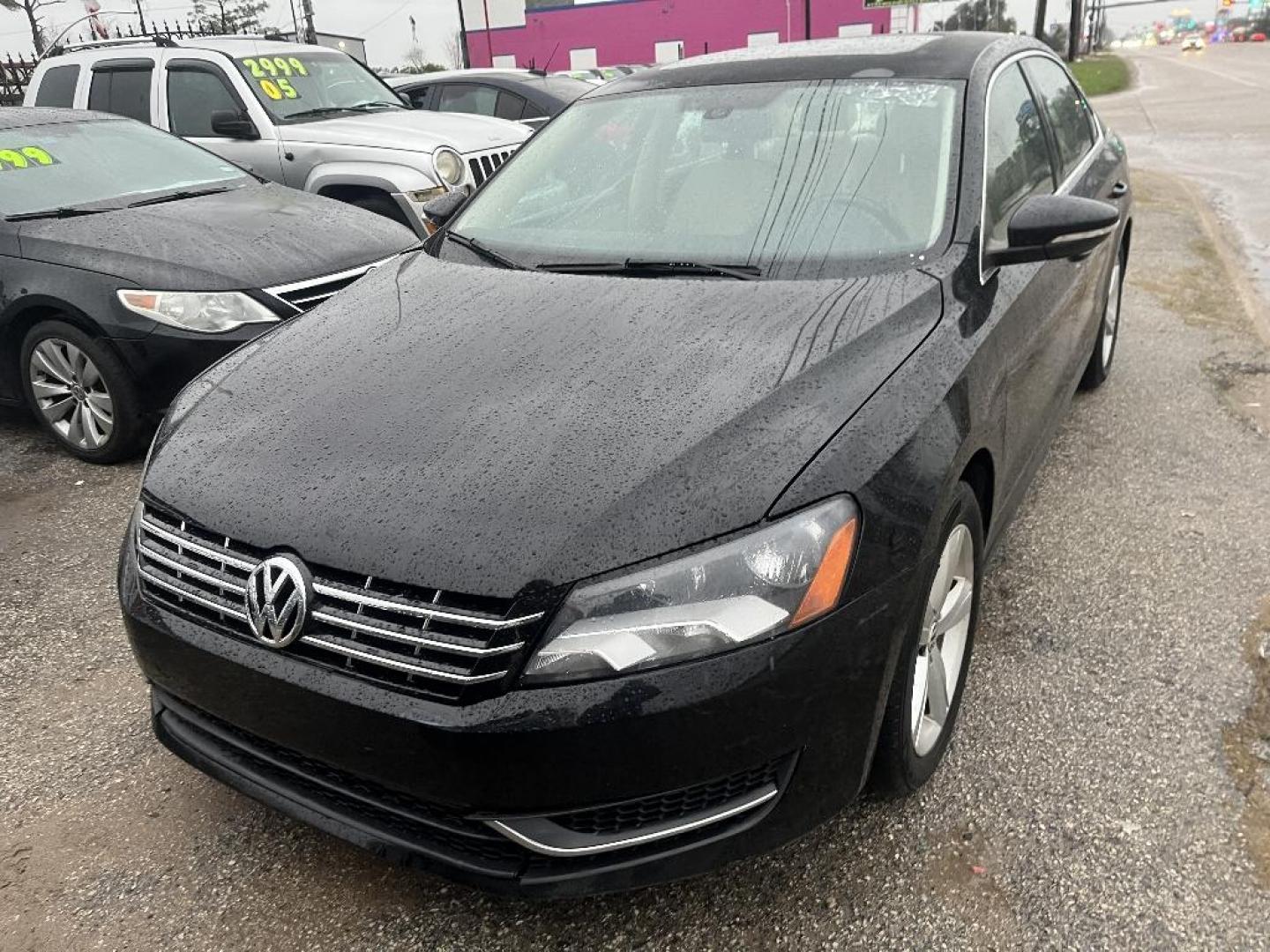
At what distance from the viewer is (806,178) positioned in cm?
273

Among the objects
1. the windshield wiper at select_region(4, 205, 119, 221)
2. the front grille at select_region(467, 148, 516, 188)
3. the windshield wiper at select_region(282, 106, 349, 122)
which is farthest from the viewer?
the windshield wiper at select_region(282, 106, 349, 122)

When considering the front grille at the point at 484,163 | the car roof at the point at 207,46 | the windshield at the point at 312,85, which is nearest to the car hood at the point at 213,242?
the front grille at the point at 484,163

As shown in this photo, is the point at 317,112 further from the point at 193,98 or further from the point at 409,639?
the point at 409,639

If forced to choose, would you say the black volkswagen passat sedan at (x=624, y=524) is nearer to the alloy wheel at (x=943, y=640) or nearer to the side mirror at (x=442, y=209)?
the alloy wheel at (x=943, y=640)

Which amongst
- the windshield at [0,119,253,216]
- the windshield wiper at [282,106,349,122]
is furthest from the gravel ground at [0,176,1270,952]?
the windshield wiper at [282,106,349,122]

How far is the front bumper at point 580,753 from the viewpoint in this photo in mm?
1653

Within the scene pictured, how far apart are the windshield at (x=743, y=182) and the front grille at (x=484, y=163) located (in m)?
3.80

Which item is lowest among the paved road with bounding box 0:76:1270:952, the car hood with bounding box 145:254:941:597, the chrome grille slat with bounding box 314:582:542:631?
the paved road with bounding box 0:76:1270:952

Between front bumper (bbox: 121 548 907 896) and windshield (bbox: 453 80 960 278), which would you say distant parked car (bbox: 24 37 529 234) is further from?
front bumper (bbox: 121 548 907 896)

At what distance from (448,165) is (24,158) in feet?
8.36

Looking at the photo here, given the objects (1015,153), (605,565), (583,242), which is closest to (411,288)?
(583,242)

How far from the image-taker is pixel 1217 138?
15.8m

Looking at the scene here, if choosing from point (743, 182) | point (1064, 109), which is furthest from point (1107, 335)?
point (743, 182)

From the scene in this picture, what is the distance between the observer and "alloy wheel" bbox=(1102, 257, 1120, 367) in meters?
4.56
